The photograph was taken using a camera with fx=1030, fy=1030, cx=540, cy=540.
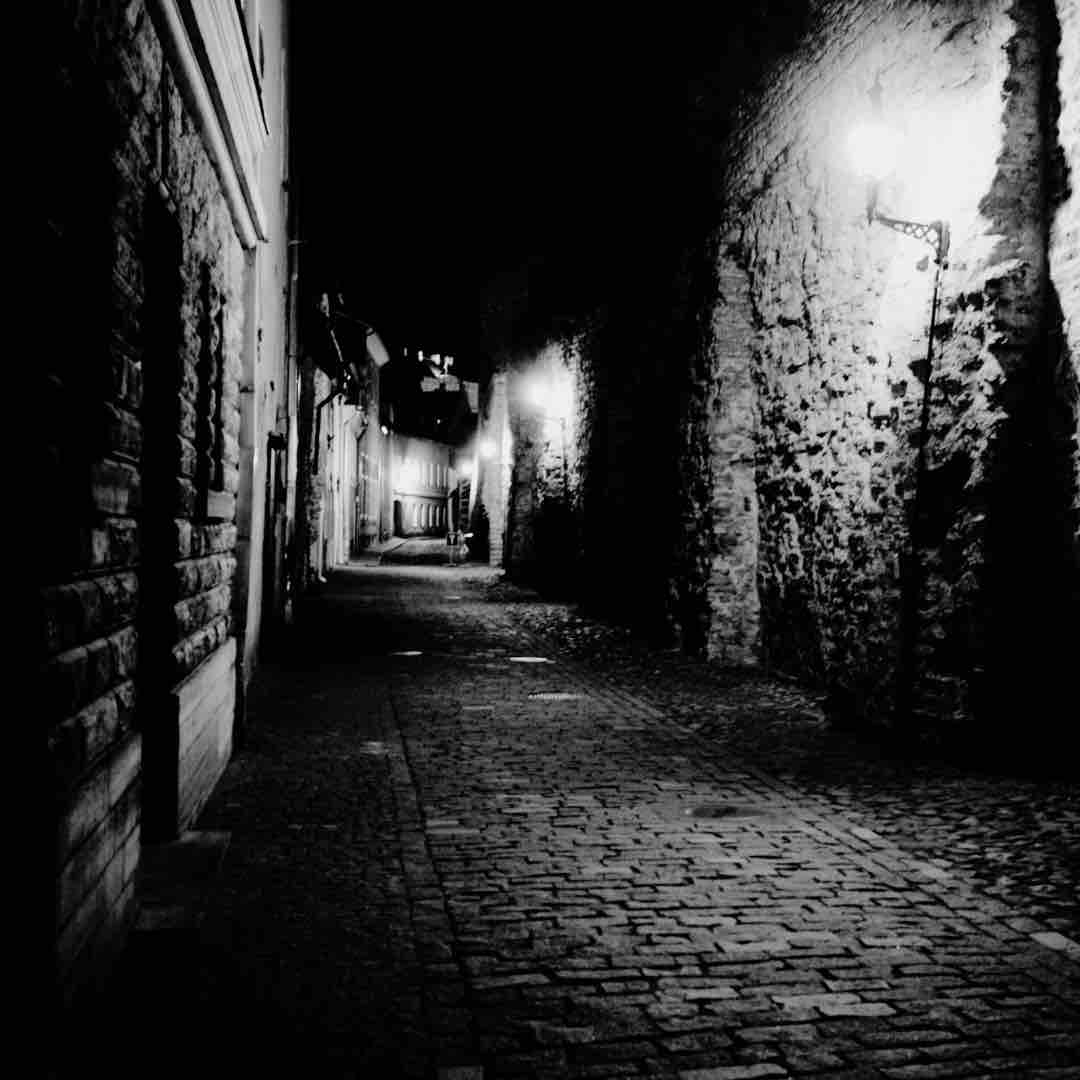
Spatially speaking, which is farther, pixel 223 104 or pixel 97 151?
pixel 223 104

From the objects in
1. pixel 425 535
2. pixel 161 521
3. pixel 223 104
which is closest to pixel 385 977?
pixel 161 521

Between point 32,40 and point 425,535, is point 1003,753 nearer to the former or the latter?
point 32,40

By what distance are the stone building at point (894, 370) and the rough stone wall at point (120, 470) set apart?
4.72m

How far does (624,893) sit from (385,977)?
122 cm

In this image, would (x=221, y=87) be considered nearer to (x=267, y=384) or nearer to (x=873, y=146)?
(x=873, y=146)

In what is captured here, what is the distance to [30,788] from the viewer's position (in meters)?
2.46

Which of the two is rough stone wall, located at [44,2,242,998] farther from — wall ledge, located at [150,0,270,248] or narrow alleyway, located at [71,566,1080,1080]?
narrow alleyway, located at [71,566,1080,1080]

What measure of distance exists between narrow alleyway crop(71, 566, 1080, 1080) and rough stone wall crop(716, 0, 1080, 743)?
114cm

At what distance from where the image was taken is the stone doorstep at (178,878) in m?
3.81

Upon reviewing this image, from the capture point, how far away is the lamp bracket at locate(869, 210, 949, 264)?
6938 millimetres

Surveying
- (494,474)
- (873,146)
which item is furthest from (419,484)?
(873,146)

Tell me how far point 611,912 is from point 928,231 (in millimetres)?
5223

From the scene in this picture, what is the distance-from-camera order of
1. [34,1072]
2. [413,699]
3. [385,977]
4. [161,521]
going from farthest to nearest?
[413,699] → [161,521] → [385,977] → [34,1072]

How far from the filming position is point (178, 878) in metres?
4.25
